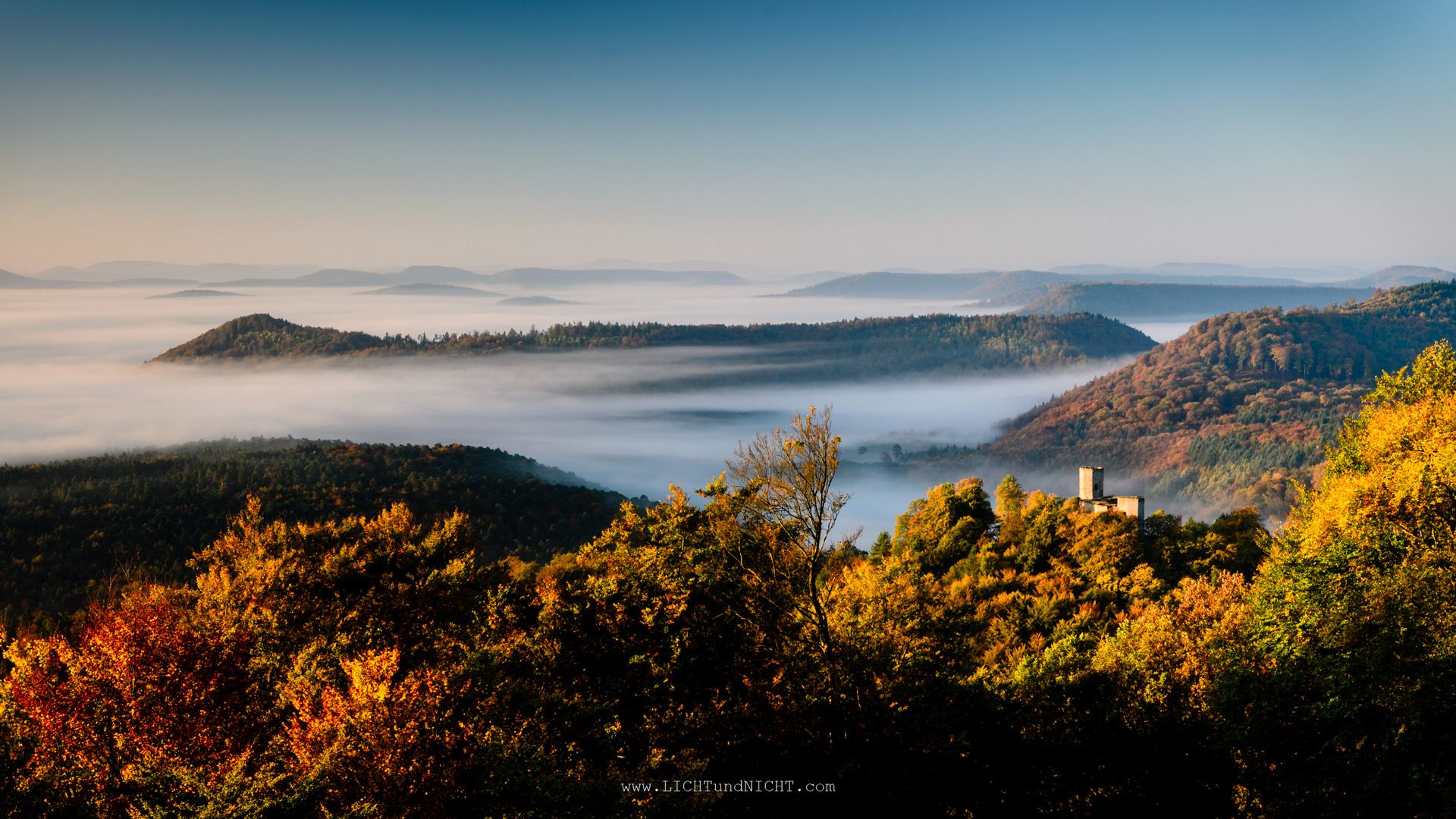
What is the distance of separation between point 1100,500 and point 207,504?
97580mm

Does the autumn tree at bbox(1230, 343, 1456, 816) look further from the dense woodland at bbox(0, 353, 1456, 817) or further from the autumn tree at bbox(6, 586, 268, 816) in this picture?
the autumn tree at bbox(6, 586, 268, 816)

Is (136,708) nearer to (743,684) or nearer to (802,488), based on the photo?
(743,684)

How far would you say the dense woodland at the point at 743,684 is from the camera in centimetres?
1530

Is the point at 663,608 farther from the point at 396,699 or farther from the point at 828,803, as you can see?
the point at 396,699

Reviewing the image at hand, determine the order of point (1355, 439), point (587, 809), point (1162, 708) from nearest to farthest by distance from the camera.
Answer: point (587, 809) → point (1162, 708) → point (1355, 439)

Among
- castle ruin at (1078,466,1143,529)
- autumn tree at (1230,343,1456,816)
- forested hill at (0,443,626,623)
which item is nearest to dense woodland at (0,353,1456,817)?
autumn tree at (1230,343,1456,816)

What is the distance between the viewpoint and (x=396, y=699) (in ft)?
50.9

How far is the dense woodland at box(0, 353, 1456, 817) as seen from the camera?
15297mm

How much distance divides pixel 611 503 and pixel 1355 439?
100485 millimetres

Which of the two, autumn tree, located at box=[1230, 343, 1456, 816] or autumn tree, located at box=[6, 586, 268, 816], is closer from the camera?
autumn tree, located at box=[6, 586, 268, 816]

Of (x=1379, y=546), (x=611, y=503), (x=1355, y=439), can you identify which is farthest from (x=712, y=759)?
(x=611, y=503)

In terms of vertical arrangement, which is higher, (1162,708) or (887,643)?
(887,643)

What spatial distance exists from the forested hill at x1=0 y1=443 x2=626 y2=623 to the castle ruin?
4977cm

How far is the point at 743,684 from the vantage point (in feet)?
67.8
